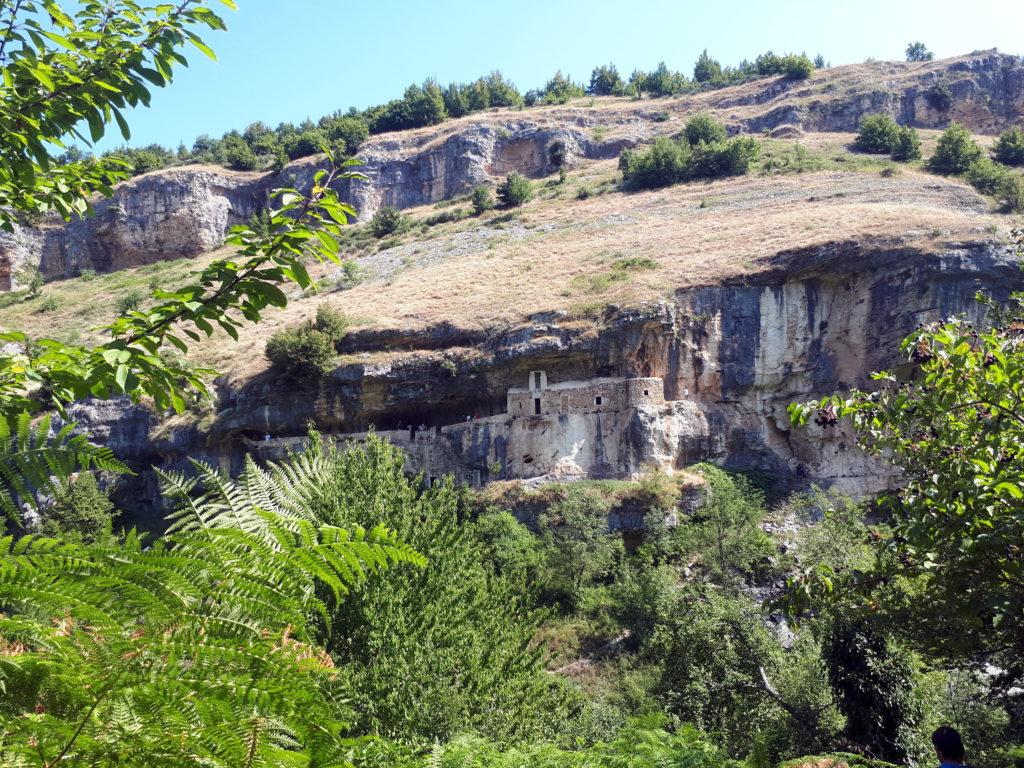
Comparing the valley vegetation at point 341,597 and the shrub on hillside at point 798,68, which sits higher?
the shrub on hillside at point 798,68

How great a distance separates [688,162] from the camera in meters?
56.8

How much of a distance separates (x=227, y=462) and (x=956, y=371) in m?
33.6

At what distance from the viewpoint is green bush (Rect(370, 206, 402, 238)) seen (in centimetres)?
6219

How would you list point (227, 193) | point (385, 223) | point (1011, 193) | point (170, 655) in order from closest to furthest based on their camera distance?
point (170, 655)
point (1011, 193)
point (385, 223)
point (227, 193)

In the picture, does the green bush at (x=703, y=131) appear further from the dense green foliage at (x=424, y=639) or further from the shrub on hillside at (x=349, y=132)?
the dense green foliage at (x=424, y=639)

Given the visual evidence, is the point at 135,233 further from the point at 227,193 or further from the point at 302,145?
the point at 302,145

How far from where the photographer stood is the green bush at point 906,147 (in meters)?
53.4

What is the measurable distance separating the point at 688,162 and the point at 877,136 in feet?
43.3

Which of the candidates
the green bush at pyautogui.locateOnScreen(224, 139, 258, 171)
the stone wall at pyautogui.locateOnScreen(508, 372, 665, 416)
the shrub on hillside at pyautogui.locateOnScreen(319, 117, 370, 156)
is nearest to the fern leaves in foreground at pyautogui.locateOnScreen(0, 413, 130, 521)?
the stone wall at pyautogui.locateOnScreen(508, 372, 665, 416)

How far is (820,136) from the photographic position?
6175cm

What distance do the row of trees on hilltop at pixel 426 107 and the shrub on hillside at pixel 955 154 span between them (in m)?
24.0

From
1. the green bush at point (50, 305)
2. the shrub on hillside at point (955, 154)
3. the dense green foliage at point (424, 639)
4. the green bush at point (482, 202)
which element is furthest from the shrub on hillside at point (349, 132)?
the dense green foliage at point (424, 639)

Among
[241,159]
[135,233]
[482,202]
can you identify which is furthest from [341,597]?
[241,159]

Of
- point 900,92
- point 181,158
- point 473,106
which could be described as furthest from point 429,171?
point 900,92
